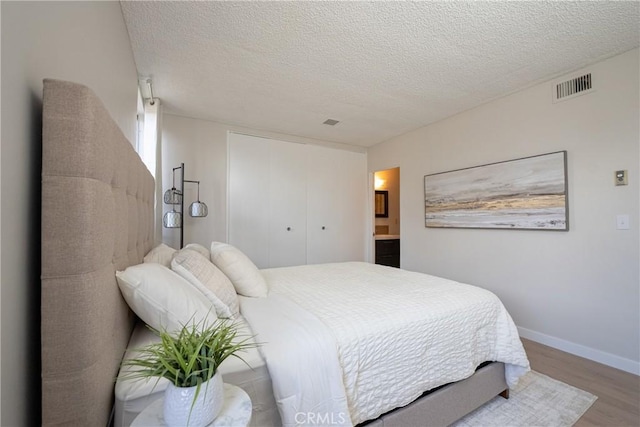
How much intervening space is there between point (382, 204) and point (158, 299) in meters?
5.26

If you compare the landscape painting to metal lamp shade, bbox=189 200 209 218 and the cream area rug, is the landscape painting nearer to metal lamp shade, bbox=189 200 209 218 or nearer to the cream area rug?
the cream area rug

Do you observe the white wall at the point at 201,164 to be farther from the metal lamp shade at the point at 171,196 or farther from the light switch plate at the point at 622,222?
the light switch plate at the point at 622,222

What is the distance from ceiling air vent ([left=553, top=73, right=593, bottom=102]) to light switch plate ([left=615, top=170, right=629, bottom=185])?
75 cm

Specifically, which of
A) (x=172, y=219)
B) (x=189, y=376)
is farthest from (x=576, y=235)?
(x=172, y=219)

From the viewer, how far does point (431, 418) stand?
146 centimetres

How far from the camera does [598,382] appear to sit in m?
2.04

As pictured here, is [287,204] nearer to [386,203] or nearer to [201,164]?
[201,164]

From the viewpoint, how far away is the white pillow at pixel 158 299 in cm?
106

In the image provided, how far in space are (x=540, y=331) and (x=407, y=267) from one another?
1.70 m

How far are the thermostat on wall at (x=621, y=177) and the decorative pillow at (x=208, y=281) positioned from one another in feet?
10.0

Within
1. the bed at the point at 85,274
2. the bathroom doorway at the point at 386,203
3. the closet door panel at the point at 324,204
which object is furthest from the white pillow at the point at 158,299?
the bathroom doorway at the point at 386,203

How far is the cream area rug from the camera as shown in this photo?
1.65m

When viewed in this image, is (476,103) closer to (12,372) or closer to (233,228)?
(233,228)

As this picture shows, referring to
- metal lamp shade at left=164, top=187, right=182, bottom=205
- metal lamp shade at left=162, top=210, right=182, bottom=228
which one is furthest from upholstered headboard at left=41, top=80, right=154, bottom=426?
metal lamp shade at left=164, top=187, right=182, bottom=205
